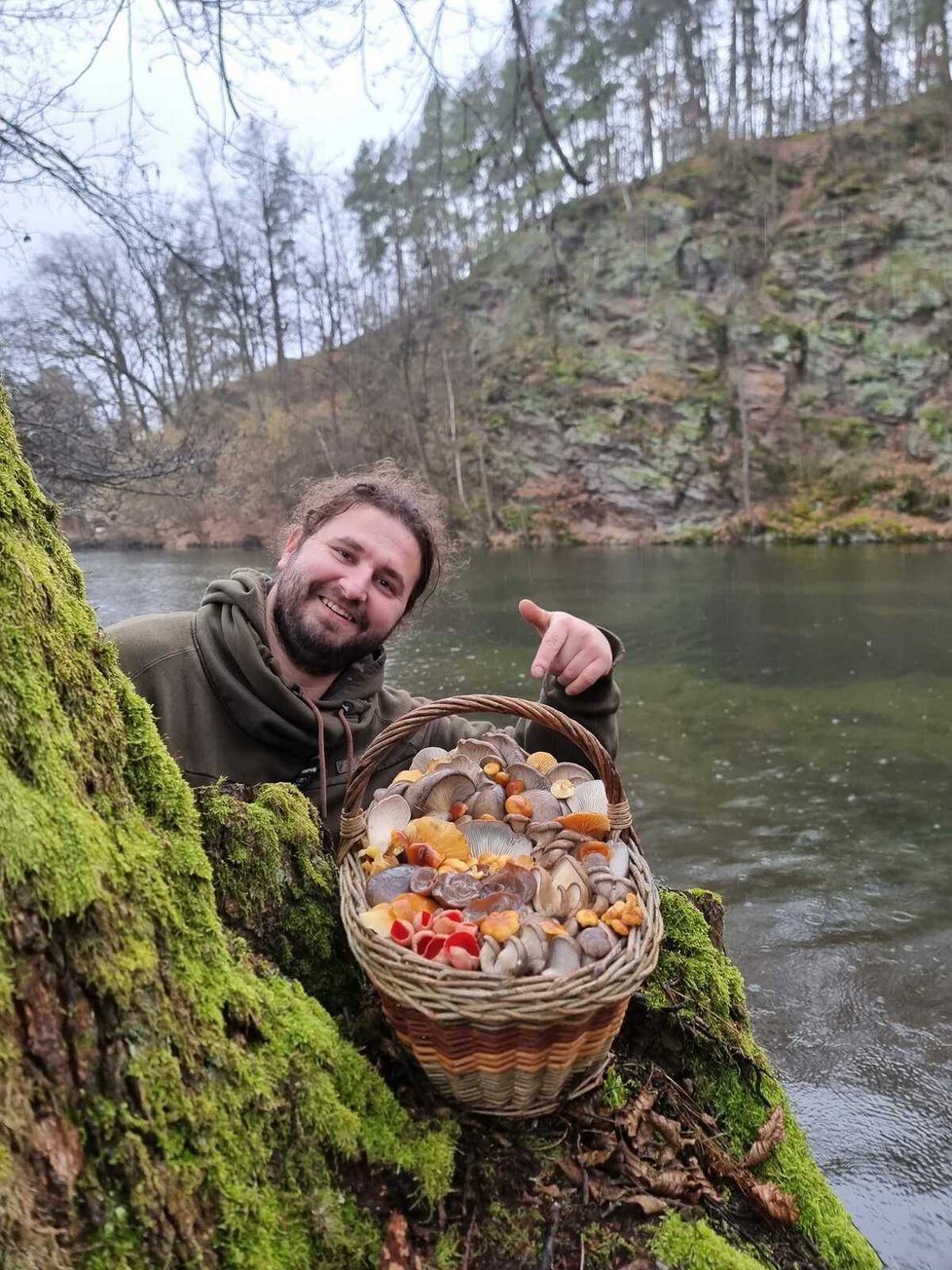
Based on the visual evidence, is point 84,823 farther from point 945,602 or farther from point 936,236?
point 936,236

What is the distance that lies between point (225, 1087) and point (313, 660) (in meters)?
2.05

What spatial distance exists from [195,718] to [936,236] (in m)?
37.7

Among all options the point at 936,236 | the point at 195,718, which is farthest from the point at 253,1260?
the point at 936,236

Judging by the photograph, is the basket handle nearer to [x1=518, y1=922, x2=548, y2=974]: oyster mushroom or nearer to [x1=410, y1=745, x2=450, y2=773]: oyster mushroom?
[x1=410, y1=745, x2=450, y2=773]: oyster mushroom

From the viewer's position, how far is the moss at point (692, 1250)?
51.0 inches

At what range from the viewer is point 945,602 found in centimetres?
1452

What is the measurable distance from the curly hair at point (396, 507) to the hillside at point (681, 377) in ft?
77.7

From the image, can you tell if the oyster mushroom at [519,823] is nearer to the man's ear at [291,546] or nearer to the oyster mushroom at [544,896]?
the oyster mushroom at [544,896]

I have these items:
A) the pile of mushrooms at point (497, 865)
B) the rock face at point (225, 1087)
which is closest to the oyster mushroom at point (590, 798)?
the pile of mushrooms at point (497, 865)

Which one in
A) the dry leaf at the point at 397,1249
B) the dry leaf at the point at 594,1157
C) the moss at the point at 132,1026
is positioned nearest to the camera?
the moss at the point at 132,1026


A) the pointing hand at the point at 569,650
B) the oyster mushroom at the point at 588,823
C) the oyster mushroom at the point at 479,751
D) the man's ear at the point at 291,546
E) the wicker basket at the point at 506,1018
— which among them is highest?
the man's ear at the point at 291,546

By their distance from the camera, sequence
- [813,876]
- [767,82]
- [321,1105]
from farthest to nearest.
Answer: [767,82] < [813,876] < [321,1105]

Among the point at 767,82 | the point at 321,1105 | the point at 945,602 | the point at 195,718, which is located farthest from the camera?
the point at 767,82

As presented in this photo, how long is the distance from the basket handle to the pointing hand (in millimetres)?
620
